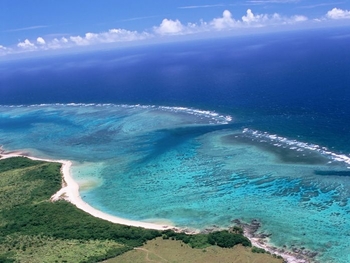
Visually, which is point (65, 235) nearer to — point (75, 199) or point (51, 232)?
point (51, 232)

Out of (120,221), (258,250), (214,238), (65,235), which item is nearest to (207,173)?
(120,221)

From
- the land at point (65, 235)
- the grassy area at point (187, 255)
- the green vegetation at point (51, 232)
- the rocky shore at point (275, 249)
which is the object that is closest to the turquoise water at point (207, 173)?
the rocky shore at point (275, 249)

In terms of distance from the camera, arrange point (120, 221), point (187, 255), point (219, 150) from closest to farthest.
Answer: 1. point (187, 255)
2. point (120, 221)
3. point (219, 150)

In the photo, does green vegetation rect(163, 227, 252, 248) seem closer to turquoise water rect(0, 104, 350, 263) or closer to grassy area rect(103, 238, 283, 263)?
grassy area rect(103, 238, 283, 263)

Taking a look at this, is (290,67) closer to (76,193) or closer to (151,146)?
(151,146)

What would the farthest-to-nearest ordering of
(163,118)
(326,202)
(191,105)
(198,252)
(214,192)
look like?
(191,105)
(163,118)
(214,192)
(326,202)
(198,252)

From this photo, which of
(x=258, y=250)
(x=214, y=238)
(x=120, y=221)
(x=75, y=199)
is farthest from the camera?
(x=75, y=199)

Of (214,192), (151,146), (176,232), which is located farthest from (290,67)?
(176,232)
